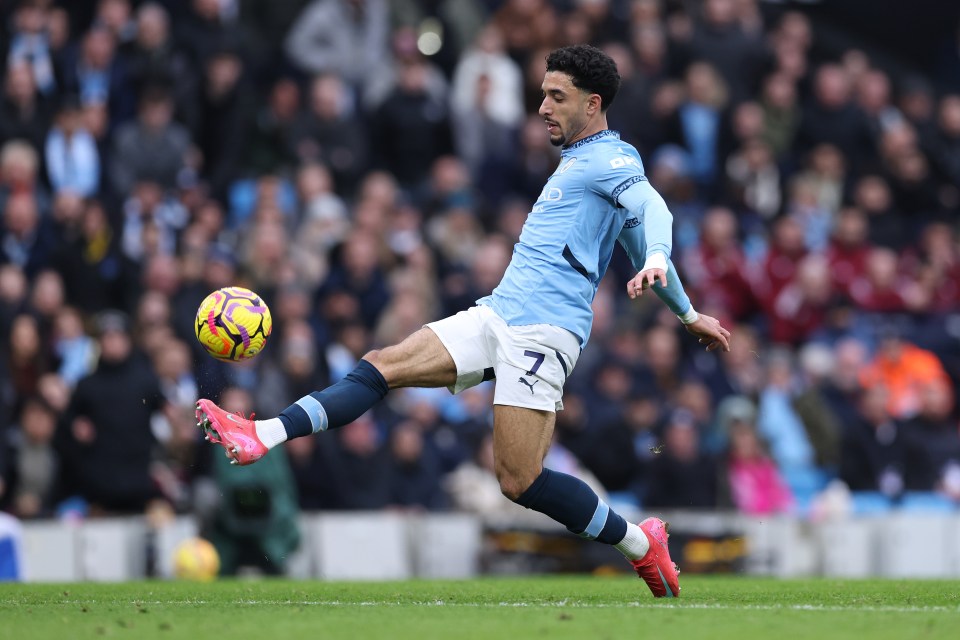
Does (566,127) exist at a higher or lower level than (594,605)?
higher

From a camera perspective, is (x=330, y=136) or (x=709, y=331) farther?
(x=330, y=136)

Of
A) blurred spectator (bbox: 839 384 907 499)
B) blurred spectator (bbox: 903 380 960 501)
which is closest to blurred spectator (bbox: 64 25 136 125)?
blurred spectator (bbox: 839 384 907 499)

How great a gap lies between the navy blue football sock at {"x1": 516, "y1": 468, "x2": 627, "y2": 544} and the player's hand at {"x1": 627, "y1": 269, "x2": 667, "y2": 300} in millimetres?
1142

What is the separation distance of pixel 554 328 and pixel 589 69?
133 cm

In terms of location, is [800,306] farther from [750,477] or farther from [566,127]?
[566,127]

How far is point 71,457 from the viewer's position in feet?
44.8

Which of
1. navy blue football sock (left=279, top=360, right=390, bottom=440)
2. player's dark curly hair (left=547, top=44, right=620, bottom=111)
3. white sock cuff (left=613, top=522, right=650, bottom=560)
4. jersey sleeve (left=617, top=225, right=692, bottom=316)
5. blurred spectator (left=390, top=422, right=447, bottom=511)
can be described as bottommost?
blurred spectator (left=390, top=422, right=447, bottom=511)

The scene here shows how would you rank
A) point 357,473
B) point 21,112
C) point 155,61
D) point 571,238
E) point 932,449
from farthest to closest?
1. point 932,449
2. point 155,61
3. point 21,112
4. point 357,473
5. point 571,238

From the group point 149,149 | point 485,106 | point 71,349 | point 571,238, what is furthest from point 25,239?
point 571,238

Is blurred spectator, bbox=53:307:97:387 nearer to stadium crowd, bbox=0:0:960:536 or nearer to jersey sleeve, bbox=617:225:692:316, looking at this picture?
stadium crowd, bbox=0:0:960:536

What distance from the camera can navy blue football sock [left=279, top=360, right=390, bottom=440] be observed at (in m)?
7.93

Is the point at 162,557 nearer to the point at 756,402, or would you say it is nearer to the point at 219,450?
the point at 219,450

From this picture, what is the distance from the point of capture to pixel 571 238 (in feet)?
27.4

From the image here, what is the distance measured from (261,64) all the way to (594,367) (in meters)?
4.75
